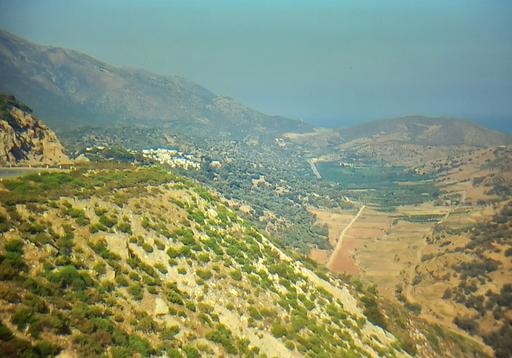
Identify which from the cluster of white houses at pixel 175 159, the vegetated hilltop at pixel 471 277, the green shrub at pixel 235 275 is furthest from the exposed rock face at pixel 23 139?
the cluster of white houses at pixel 175 159

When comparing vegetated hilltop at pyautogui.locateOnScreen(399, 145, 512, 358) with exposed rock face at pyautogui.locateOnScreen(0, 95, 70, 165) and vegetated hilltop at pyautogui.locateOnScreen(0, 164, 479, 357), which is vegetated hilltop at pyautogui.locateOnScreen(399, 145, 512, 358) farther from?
exposed rock face at pyautogui.locateOnScreen(0, 95, 70, 165)

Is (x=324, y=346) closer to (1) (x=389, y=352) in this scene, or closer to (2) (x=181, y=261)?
(1) (x=389, y=352)

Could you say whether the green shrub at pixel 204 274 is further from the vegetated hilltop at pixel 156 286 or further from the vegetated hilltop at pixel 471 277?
the vegetated hilltop at pixel 471 277

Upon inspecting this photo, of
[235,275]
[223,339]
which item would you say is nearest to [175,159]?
[235,275]

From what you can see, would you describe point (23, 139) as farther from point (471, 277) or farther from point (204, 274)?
point (471, 277)

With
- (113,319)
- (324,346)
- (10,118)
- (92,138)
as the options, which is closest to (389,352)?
(324,346)
